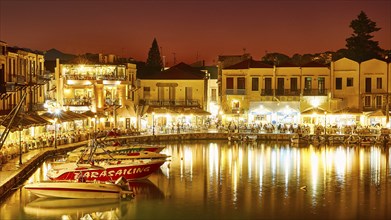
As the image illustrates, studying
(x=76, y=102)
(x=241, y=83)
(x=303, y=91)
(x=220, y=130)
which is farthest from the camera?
(x=241, y=83)

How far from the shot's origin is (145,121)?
226 feet

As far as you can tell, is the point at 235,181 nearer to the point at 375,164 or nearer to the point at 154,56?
the point at 375,164

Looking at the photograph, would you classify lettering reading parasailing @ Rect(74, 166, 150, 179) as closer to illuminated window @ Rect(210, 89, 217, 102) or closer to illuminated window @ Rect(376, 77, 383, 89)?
illuminated window @ Rect(376, 77, 383, 89)

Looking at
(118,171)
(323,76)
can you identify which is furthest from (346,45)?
(118,171)

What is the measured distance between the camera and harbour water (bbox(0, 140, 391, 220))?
2933 centimetres

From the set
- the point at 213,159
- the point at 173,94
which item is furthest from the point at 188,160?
the point at 173,94

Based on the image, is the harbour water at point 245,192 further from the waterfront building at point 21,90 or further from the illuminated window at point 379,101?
the illuminated window at point 379,101

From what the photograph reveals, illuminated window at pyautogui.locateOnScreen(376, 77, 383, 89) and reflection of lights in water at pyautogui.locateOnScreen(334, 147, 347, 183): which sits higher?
illuminated window at pyautogui.locateOnScreen(376, 77, 383, 89)

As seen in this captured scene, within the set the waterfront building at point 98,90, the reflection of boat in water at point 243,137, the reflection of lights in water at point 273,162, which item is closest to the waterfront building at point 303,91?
the reflection of boat in water at point 243,137

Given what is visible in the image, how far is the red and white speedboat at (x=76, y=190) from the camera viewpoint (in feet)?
102

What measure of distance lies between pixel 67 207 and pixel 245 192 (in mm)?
8955

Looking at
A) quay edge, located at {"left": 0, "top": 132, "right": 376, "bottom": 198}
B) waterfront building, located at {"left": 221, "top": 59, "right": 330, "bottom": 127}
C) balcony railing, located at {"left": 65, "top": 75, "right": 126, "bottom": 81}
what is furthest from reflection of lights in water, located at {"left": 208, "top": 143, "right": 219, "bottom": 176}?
balcony railing, located at {"left": 65, "top": 75, "right": 126, "bottom": 81}

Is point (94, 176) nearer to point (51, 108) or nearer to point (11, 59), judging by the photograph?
point (11, 59)

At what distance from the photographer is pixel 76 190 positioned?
102ft
